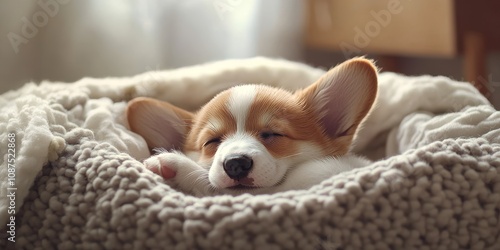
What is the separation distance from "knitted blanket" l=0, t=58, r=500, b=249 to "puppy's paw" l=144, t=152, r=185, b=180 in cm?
9

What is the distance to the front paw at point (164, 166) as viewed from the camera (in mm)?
1137

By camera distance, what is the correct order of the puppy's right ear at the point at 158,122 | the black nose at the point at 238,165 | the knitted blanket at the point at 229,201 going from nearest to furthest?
1. the knitted blanket at the point at 229,201
2. the black nose at the point at 238,165
3. the puppy's right ear at the point at 158,122

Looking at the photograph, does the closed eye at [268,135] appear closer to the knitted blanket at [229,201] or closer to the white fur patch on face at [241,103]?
the white fur patch on face at [241,103]

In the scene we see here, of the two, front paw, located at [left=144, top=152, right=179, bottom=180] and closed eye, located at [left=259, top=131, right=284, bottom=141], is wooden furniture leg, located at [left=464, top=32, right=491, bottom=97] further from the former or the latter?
front paw, located at [left=144, top=152, right=179, bottom=180]

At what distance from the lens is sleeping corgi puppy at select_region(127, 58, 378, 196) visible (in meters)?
1.11

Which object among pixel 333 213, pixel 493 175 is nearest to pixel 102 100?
pixel 333 213

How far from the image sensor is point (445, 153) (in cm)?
98

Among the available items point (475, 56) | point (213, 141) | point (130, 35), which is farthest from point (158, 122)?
point (475, 56)

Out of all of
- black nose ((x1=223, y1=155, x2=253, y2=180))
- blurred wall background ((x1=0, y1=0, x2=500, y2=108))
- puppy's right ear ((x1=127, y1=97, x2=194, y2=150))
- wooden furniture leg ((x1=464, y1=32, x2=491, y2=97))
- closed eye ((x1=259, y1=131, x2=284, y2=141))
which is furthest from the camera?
wooden furniture leg ((x1=464, y1=32, x2=491, y2=97))

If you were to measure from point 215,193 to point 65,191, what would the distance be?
29 centimetres

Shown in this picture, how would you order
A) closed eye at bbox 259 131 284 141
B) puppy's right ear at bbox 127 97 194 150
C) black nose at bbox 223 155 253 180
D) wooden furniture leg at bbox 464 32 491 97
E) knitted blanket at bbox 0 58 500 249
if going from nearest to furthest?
knitted blanket at bbox 0 58 500 249
black nose at bbox 223 155 253 180
closed eye at bbox 259 131 284 141
puppy's right ear at bbox 127 97 194 150
wooden furniture leg at bbox 464 32 491 97

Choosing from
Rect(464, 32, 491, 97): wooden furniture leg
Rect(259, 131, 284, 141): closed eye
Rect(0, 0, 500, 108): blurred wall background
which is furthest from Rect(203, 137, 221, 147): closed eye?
Rect(464, 32, 491, 97): wooden furniture leg

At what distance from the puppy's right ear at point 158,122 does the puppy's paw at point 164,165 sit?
234mm

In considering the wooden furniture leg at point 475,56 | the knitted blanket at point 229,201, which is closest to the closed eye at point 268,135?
the knitted blanket at point 229,201
